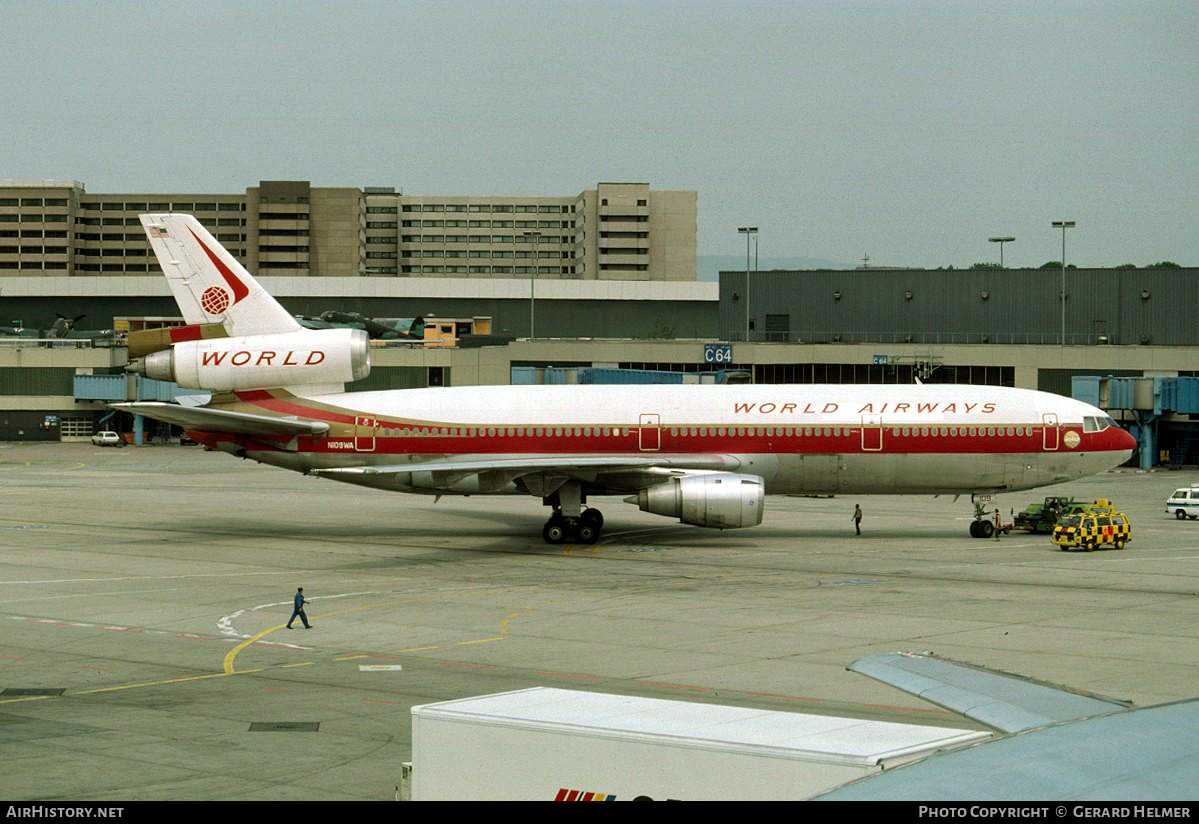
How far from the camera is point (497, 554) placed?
49.6m

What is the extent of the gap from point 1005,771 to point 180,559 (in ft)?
140

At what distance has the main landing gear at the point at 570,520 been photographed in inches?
2026

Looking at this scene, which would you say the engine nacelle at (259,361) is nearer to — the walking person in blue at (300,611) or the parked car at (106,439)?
the walking person in blue at (300,611)

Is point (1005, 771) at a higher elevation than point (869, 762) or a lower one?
higher

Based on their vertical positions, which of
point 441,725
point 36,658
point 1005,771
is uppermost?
point 1005,771

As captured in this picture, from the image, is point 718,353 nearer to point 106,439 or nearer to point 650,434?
point 106,439

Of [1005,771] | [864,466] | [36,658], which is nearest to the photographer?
[1005,771]

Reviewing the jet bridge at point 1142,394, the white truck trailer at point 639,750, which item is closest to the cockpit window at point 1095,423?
the jet bridge at point 1142,394

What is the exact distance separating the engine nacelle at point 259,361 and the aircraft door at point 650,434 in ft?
34.9

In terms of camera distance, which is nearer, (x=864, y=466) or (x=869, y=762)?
(x=869, y=762)

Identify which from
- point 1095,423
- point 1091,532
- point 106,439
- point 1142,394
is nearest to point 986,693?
point 1091,532

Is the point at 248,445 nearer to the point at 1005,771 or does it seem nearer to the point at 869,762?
the point at 869,762

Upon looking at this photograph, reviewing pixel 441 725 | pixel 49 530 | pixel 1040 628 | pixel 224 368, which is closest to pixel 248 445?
pixel 224 368

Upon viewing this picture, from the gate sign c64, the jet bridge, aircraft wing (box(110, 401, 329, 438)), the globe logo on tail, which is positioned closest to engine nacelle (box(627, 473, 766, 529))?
aircraft wing (box(110, 401, 329, 438))
